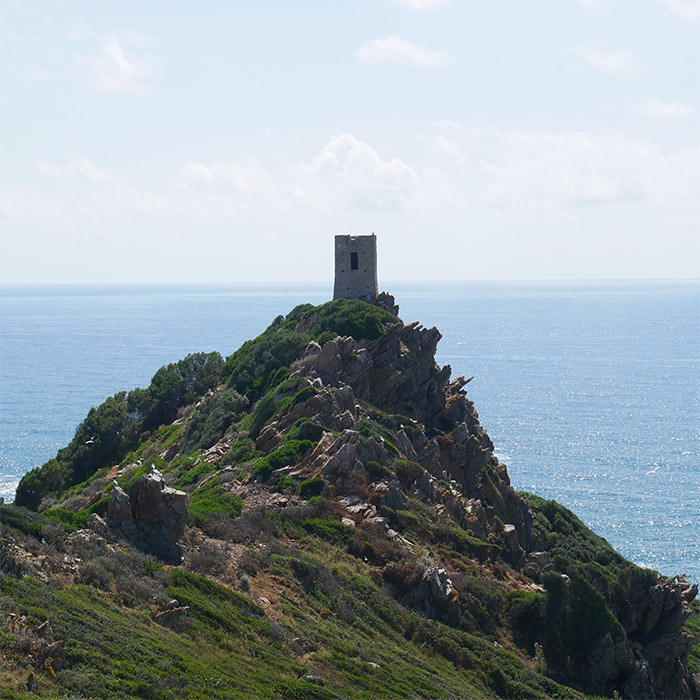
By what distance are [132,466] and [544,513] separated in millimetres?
29731

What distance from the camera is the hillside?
18250mm

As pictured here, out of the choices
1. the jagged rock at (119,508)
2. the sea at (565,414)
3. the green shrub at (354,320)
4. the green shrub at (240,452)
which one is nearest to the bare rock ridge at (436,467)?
the green shrub at (354,320)

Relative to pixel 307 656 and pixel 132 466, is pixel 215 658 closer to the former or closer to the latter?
pixel 307 656

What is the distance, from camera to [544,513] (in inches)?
2188

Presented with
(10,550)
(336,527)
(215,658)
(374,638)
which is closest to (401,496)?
(336,527)

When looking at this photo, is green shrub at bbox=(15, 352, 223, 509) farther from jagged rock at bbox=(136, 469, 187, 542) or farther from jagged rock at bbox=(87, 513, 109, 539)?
jagged rock at bbox=(87, 513, 109, 539)

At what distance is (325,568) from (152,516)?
6522 mm

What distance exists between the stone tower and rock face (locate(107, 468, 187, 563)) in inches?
1561

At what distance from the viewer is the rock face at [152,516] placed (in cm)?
2441

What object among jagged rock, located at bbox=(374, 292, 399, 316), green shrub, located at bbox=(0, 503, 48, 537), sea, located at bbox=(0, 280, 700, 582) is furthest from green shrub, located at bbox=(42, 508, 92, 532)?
sea, located at bbox=(0, 280, 700, 582)

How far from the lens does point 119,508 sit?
2464 cm

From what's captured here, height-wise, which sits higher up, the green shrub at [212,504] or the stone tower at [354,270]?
the stone tower at [354,270]

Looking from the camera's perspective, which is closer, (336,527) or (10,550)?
(10,550)

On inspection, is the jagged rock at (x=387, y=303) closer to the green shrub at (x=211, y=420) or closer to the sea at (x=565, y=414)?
the green shrub at (x=211, y=420)
